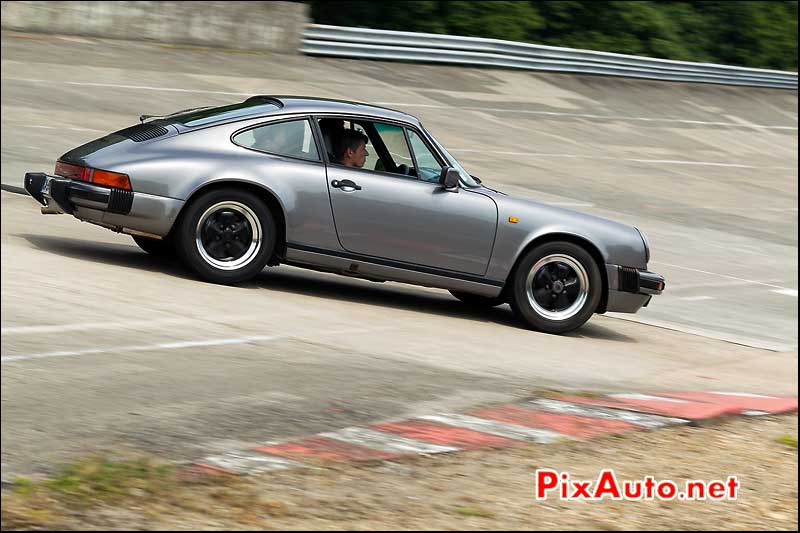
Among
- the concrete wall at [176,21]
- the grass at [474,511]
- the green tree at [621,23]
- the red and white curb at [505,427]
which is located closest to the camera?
the grass at [474,511]

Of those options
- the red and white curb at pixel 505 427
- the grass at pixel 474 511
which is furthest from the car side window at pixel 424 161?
the grass at pixel 474 511

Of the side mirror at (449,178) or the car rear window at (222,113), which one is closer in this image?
the car rear window at (222,113)

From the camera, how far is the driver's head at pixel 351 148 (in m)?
8.81

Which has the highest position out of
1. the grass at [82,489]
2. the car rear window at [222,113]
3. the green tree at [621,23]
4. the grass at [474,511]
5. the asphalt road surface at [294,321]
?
the green tree at [621,23]

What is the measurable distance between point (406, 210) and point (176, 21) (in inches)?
655

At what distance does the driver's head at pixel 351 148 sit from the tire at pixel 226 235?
0.71 meters

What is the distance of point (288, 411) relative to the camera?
19.1 feet

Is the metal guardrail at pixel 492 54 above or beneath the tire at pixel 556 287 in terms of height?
above

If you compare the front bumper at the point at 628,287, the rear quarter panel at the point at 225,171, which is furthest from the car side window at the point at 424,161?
the front bumper at the point at 628,287

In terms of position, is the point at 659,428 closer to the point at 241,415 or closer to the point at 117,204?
the point at 241,415

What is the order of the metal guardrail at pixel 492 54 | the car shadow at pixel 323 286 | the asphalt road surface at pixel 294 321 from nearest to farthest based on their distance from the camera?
the asphalt road surface at pixel 294 321
the car shadow at pixel 323 286
the metal guardrail at pixel 492 54

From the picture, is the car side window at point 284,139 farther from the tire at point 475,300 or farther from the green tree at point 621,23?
the green tree at point 621,23

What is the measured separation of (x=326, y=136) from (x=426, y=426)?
3485 millimetres

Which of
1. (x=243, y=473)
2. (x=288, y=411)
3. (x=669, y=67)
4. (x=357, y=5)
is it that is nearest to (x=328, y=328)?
(x=288, y=411)
